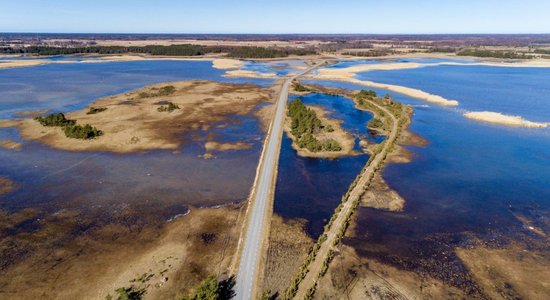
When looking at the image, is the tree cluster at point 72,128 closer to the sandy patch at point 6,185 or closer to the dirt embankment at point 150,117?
the dirt embankment at point 150,117

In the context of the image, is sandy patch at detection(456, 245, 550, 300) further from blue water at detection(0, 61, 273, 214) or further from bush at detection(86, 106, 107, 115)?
bush at detection(86, 106, 107, 115)

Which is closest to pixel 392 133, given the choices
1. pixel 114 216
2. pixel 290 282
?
pixel 290 282

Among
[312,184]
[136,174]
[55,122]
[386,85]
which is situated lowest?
[312,184]

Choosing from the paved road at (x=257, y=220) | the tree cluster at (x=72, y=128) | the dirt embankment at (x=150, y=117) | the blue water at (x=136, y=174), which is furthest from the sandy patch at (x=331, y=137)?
the tree cluster at (x=72, y=128)

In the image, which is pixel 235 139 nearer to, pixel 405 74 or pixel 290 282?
pixel 290 282

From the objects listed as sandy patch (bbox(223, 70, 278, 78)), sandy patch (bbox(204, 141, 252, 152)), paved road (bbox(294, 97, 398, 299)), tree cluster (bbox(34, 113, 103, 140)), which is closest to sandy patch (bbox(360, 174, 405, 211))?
paved road (bbox(294, 97, 398, 299))

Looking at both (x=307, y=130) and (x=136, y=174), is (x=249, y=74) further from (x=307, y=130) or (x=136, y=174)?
(x=136, y=174)

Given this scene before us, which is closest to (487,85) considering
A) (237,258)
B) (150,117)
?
(150,117)
